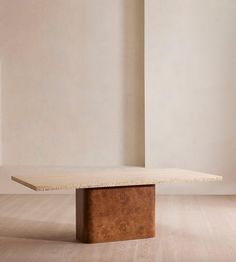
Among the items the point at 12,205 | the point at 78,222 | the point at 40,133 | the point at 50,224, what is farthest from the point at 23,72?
the point at 78,222

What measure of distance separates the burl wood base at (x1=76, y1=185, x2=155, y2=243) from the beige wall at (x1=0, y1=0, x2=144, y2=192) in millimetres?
3039

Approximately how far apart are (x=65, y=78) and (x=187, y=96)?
1.60m

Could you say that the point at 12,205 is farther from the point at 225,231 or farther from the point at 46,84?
the point at 225,231

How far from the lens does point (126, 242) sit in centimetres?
414

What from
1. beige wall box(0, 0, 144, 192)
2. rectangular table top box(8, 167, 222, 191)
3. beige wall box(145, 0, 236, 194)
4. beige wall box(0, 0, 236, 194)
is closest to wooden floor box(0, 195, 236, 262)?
rectangular table top box(8, 167, 222, 191)

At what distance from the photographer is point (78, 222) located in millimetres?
4242

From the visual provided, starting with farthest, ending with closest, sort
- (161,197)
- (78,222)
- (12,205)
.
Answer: (161,197)
(12,205)
(78,222)

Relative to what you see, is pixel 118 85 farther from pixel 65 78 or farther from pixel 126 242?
pixel 126 242

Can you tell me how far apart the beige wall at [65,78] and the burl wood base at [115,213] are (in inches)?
120

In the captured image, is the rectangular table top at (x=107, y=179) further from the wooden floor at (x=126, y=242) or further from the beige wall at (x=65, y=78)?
the beige wall at (x=65, y=78)

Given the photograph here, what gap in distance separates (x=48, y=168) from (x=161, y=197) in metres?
1.48

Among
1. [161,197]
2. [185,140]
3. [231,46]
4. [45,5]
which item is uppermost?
[45,5]

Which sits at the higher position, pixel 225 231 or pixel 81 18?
pixel 81 18

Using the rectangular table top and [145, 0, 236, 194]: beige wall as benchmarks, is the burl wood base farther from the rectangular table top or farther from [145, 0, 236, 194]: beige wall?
[145, 0, 236, 194]: beige wall
